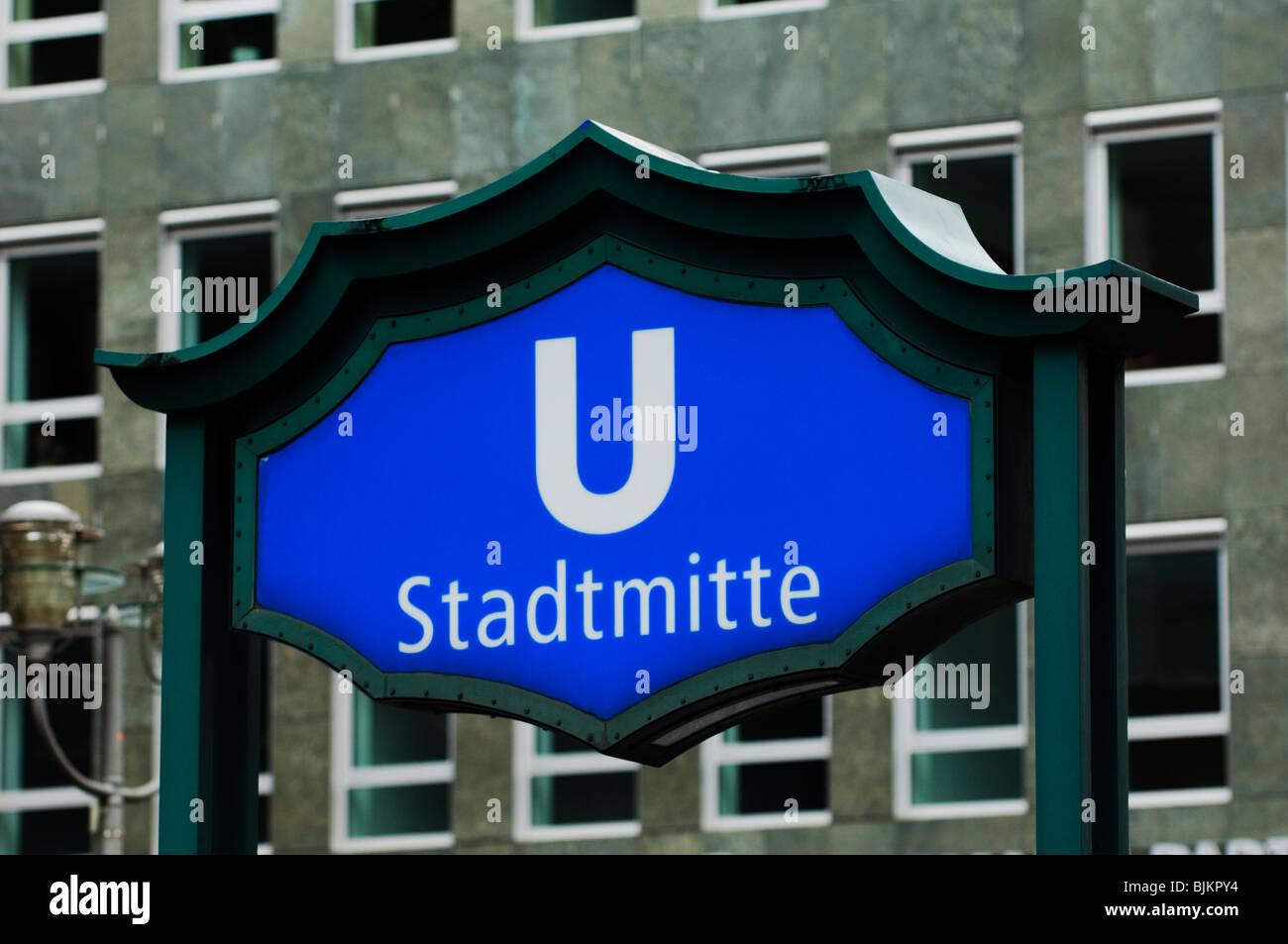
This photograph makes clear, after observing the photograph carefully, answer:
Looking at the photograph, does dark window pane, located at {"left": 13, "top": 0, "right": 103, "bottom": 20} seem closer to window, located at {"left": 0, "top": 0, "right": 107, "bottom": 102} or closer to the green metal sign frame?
window, located at {"left": 0, "top": 0, "right": 107, "bottom": 102}

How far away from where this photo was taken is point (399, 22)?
2709cm

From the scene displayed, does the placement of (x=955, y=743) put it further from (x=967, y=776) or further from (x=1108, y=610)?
(x=1108, y=610)

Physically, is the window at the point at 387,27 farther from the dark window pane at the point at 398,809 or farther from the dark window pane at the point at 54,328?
the dark window pane at the point at 398,809

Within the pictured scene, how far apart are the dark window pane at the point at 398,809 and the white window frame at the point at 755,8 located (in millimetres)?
7280

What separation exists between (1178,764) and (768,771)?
3.56 metres

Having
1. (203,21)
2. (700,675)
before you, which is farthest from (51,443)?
(700,675)

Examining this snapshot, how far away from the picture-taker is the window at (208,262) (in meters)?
27.1

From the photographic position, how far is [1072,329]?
831 cm

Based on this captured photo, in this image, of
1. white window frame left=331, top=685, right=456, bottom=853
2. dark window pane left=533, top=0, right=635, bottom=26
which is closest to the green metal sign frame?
white window frame left=331, top=685, right=456, bottom=853

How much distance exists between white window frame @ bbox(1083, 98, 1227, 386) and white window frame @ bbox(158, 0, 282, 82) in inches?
308

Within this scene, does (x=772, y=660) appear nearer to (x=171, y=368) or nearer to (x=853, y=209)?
(x=853, y=209)
